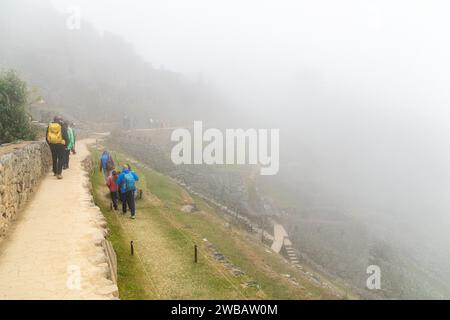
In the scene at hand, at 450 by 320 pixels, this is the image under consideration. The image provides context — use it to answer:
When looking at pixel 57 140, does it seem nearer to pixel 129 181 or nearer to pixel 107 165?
pixel 129 181

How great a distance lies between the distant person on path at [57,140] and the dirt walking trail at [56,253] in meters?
3.11

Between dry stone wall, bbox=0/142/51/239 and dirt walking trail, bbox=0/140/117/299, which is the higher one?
dry stone wall, bbox=0/142/51/239

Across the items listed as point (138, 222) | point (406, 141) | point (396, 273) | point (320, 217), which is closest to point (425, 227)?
point (320, 217)

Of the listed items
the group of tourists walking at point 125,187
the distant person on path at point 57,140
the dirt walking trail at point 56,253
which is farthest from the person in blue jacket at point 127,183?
the distant person on path at point 57,140

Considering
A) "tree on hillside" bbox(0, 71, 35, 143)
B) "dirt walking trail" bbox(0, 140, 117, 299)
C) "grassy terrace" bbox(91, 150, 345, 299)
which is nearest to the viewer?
"dirt walking trail" bbox(0, 140, 117, 299)

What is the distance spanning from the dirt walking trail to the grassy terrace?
1537 mm

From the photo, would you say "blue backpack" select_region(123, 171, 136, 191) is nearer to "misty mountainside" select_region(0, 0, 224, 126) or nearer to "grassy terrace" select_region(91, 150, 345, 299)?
"grassy terrace" select_region(91, 150, 345, 299)

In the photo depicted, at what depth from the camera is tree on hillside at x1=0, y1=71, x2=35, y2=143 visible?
22188 mm

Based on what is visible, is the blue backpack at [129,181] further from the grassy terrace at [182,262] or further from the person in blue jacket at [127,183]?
the grassy terrace at [182,262]

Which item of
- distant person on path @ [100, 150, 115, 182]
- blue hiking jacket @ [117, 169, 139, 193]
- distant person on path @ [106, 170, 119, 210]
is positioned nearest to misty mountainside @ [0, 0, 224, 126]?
distant person on path @ [100, 150, 115, 182]

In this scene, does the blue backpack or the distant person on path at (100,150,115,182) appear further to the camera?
the distant person on path at (100,150,115,182)

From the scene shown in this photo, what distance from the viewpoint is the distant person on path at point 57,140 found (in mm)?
19578
